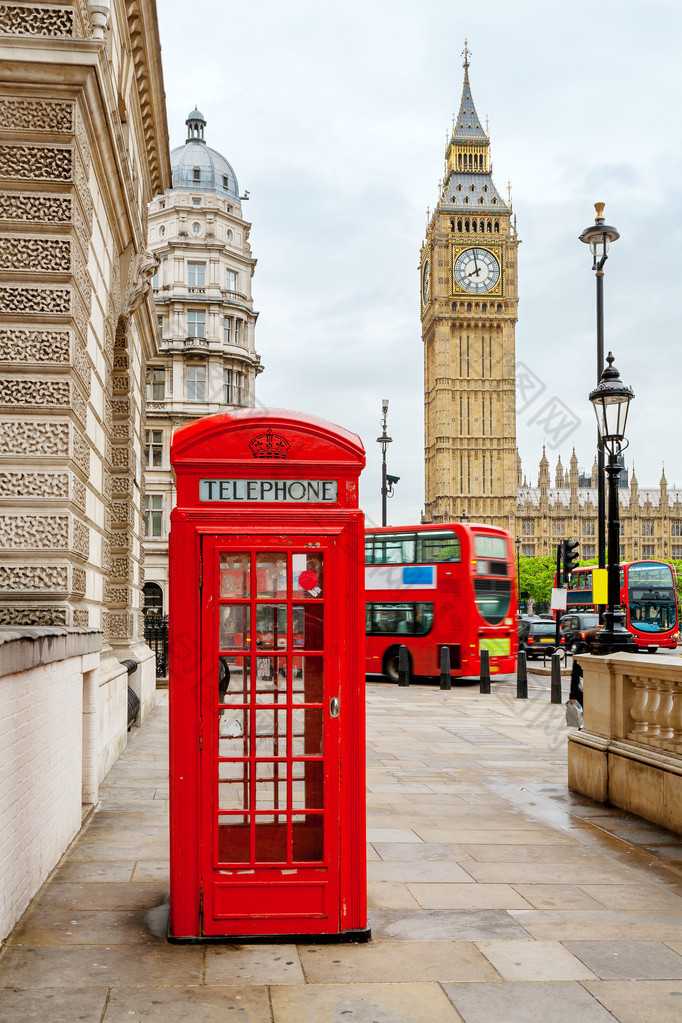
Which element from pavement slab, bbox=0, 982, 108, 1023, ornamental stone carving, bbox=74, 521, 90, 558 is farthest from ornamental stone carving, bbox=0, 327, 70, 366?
pavement slab, bbox=0, 982, 108, 1023

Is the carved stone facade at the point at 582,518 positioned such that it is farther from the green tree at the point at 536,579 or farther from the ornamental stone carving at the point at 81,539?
the ornamental stone carving at the point at 81,539

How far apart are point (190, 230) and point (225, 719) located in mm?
52019

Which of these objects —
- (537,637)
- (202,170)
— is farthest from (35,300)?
(202,170)

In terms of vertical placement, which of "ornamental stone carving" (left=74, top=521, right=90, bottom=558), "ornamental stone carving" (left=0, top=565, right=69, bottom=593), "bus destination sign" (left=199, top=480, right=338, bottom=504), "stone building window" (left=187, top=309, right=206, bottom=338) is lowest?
"ornamental stone carving" (left=0, top=565, right=69, bottom=593)

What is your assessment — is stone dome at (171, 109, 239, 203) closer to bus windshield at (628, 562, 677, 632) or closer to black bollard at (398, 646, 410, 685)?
bus windshield at (628, 562, 677, 632)

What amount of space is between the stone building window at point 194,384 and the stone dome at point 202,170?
1154 centimetres

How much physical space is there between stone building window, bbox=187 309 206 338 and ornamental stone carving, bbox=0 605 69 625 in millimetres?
46623

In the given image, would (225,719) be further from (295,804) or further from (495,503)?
(495,503)

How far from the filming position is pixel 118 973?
14.9 feet

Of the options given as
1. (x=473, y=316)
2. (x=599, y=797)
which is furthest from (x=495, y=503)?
(x=599, y=797)

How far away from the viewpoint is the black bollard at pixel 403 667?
2528 cm

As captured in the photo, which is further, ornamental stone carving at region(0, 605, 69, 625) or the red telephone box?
ornamental stone carving at region(0, 605, 69, 625)

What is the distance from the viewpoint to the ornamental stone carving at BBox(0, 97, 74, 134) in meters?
7.81

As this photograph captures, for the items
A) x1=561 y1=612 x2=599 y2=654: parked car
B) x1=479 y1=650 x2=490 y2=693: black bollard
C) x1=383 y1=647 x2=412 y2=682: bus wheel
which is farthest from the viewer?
x1=561 y1=612 x2=599 y2=654: parked car
